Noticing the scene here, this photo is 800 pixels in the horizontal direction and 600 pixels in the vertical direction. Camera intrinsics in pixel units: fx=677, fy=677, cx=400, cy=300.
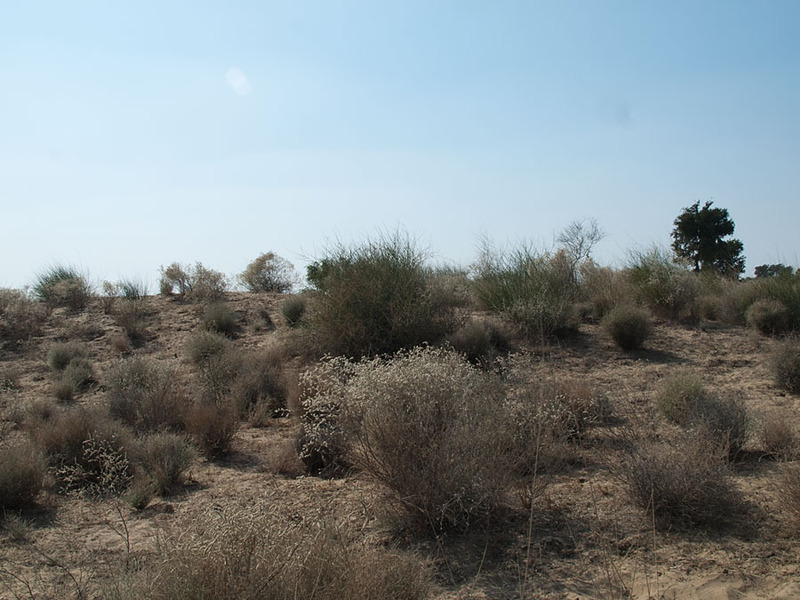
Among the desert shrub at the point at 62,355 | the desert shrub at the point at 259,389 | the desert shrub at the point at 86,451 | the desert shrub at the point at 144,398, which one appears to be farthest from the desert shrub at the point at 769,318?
the desert shrub at the point at 62,355

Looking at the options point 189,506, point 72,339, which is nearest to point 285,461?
point 189,506

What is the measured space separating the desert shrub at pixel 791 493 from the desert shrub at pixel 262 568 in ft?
10.6

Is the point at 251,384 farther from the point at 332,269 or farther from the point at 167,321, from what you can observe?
the point at 167,321

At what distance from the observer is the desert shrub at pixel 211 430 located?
873cm

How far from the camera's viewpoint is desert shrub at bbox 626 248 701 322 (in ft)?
51.9

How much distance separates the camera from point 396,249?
592 inches

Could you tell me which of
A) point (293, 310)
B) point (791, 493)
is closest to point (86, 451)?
point (791, 493)

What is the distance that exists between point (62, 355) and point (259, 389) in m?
6.28

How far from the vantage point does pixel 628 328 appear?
1327cm

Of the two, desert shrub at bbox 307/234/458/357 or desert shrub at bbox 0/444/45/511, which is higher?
desert shrub at bbox 307/234/458/357

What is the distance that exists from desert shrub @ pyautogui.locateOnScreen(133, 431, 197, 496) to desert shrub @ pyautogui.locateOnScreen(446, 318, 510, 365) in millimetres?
5871

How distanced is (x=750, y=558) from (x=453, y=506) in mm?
2179

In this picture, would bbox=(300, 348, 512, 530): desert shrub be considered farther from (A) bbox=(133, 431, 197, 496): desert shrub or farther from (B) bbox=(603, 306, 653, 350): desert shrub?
(B) bbox=(603, 306, 653, 350): desert shrub

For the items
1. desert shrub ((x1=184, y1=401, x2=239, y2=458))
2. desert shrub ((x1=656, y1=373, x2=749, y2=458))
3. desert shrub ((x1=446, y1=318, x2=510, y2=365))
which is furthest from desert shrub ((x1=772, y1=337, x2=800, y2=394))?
desert shrub ((x1=184, y1=401, x2=239, y2=458))
